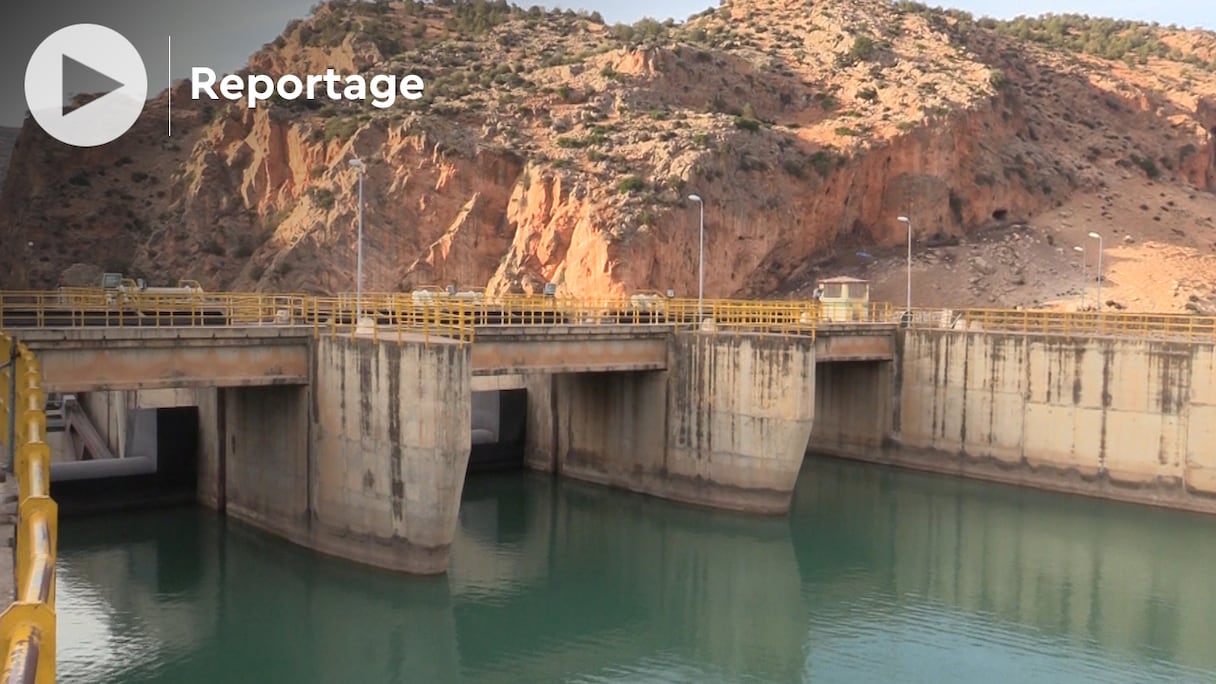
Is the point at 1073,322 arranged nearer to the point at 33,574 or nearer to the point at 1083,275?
the point at 1083,275

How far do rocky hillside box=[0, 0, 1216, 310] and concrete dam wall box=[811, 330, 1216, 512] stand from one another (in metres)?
19.9

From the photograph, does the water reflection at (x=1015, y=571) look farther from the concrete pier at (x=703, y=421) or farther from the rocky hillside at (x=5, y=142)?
the rocky hillside at (x=5, y=142)

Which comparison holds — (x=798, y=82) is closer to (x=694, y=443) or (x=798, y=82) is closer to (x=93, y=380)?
(x=694, y=443)

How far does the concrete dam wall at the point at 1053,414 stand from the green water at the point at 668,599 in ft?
4.11

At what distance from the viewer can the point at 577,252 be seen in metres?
57.8

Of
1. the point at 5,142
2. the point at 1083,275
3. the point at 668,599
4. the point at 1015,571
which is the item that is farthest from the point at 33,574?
the point at 5,142

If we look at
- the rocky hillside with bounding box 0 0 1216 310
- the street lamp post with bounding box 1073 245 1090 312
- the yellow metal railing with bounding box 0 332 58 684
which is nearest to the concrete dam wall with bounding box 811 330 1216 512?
the rocky hillside with bounding box 0 0 1216 310

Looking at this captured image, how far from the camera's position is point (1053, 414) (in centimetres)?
3622

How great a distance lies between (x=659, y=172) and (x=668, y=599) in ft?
125

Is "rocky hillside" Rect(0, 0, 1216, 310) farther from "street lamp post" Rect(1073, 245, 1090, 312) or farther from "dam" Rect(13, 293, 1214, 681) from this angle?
"dam" Rect(13, 293, 1214, 681)

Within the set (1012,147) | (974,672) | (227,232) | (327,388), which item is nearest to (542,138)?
(227,232)

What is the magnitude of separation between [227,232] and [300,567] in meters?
46.3

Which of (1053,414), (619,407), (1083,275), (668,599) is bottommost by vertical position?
(668,599)

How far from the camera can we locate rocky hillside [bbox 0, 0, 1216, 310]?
60.3 meters
